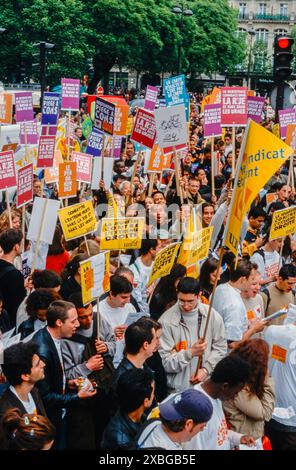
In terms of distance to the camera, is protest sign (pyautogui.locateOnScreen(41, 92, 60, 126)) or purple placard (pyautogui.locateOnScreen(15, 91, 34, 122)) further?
protest sign (pyautogui.locateOnScreen(41, 92, 60, 126))

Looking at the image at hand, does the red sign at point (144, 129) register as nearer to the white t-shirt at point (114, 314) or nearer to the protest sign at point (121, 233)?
the protest sign at point (121, 233)

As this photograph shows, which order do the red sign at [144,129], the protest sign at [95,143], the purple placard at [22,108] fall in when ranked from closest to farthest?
the red sign at [144,129] → the purple placard at [22,108] → the protest sign at [95,143]

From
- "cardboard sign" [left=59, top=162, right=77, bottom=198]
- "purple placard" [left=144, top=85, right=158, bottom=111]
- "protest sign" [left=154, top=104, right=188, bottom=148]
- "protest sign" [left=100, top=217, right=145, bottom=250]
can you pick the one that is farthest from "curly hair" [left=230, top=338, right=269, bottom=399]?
"purple placard" [left=144, top=85, right=158, bottom=111]

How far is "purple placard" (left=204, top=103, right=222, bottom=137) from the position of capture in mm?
12555

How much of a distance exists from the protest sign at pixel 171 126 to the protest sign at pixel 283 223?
235 cm

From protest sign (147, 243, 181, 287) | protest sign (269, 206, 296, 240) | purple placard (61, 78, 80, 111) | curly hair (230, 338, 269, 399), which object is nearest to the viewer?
curly hair (230, 338, 269, 399)

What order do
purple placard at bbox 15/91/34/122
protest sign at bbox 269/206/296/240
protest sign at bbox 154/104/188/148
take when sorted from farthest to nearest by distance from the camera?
purple placard at bbox 15/91/34/122 → protest sign at bbox 154/104/188/148 → protest sign at bbox 269/206/296/240

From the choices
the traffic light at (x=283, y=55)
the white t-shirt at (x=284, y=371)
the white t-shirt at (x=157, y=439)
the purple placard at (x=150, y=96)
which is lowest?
the white t-shirt at (x=284, y=371)

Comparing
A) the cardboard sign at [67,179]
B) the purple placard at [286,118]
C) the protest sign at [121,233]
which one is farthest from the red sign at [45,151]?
the purple placard at [286,118]

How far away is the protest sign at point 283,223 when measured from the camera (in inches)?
321

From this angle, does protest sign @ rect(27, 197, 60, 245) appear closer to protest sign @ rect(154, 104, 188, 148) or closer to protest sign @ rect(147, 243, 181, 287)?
protest sign @ rect(147, 243, 181, 287)

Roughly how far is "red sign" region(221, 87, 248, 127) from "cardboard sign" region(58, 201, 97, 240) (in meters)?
4.60

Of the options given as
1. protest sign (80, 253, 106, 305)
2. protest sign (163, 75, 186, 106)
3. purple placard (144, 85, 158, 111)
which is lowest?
protest sign (80, 253, 106, 305)

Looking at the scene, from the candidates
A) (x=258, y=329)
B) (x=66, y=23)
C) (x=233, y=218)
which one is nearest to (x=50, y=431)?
(x=233, y=218)
